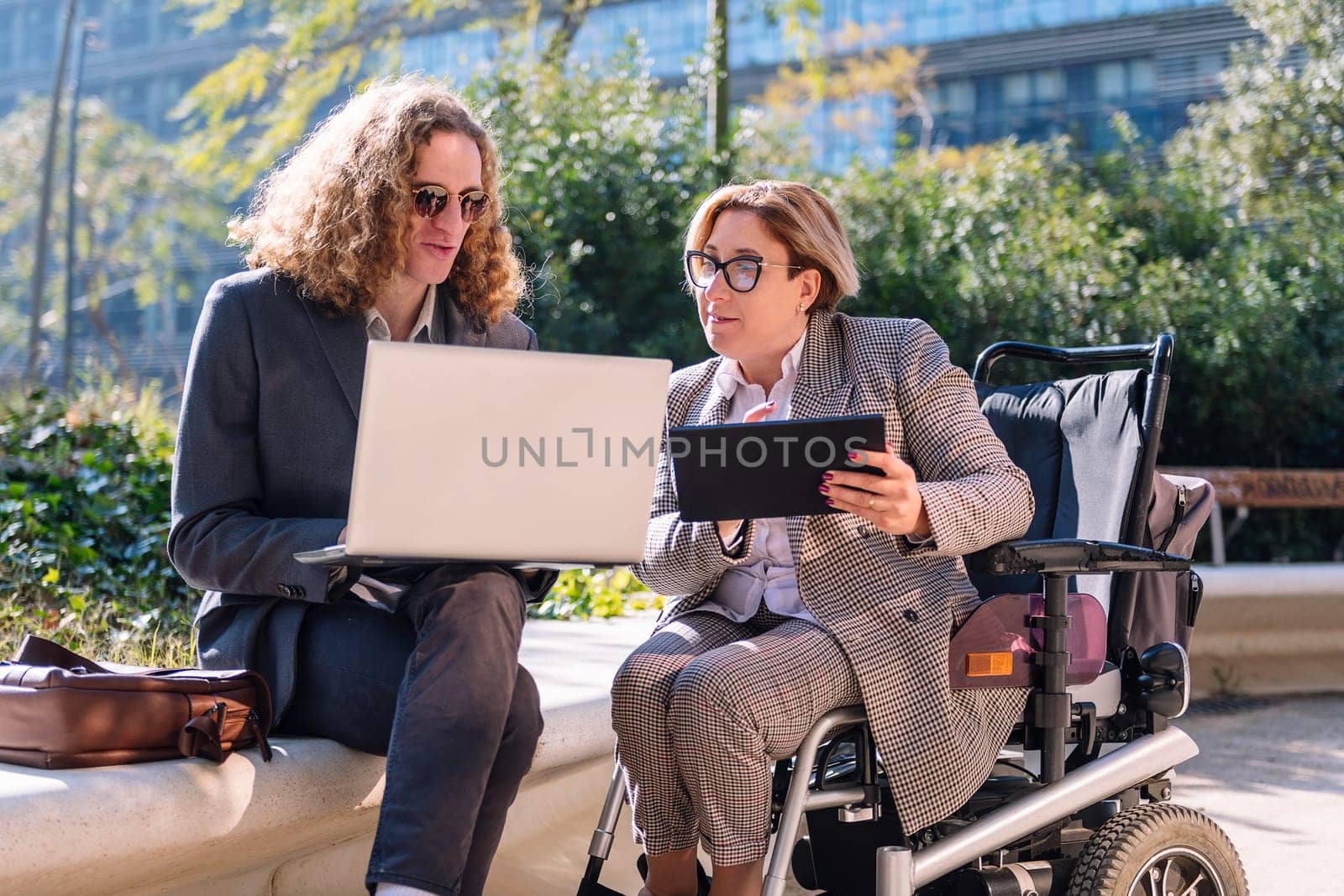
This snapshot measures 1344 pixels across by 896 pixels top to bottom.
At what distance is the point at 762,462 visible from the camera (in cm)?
239

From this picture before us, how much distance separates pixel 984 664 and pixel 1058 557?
27 cm

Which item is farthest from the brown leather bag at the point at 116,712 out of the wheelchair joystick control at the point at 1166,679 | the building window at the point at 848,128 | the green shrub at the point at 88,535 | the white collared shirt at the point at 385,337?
the building window at the point at 848,128

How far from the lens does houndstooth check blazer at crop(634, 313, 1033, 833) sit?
2.63 m

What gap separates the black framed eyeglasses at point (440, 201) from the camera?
9.26 ft

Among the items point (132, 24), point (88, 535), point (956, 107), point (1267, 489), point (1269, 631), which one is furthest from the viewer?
point (132, 24)

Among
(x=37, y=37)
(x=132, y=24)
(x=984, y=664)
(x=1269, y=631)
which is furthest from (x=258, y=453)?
(x=132, y=24)

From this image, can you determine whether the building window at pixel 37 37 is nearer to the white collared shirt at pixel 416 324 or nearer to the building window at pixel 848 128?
the building window at pixel 848 128

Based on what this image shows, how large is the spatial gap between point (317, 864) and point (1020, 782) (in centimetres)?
155

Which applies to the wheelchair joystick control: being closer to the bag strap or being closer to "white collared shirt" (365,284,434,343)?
"white collared shirt" (365,284,434,343)

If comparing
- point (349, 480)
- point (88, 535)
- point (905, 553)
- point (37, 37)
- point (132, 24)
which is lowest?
point (88, 535)

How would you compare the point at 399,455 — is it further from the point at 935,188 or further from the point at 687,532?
the point at 935,188

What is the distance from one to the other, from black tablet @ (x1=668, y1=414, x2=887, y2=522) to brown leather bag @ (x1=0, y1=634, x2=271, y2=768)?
0.84 m

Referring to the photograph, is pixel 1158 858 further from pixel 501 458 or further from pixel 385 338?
pixel 385 338

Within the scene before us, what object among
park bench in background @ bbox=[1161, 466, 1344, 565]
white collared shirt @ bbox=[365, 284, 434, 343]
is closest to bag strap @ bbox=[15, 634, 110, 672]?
white collared shirt @ bbox=[365, 284, 434, 343]
